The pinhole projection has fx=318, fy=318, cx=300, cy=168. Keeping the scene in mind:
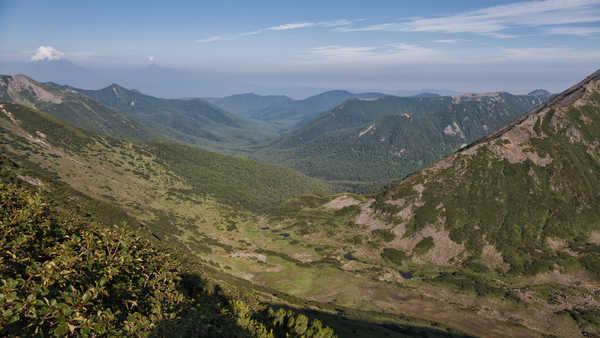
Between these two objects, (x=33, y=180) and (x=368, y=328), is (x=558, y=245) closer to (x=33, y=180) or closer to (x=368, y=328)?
(x=368, y=328)

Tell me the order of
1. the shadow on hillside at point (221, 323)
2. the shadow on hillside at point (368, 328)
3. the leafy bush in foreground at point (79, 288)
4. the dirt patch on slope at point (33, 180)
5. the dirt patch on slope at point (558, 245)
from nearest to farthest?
the leafy bush in foreground at point (79, 288), the shadow on hillside at point (221, 323), the shadow on hillside at point (368, 328), the dirt patch on slope at point (33, 180), the dirt patch on slope at point (558, 245)

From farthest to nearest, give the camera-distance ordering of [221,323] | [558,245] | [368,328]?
[558,245] < [368,328] < [221,323]

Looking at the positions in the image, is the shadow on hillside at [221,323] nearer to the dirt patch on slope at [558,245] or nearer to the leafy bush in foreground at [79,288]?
the leafy bush in foreground at [79,288]

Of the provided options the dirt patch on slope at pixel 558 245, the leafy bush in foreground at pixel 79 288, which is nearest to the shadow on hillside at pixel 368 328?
the leafy bush in foreground at pixel 79 288

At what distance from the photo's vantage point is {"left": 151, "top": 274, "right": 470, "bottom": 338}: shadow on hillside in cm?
2641

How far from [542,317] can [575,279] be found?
44673 mm

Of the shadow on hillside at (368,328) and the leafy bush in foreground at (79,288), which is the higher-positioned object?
the leafy bush in foreground at (79,288)

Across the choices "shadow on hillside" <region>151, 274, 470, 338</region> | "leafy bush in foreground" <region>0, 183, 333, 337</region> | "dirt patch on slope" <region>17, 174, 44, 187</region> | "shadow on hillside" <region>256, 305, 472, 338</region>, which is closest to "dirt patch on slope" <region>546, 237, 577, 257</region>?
"shadow on hillside" <region>256, 305, 472, 338</region>

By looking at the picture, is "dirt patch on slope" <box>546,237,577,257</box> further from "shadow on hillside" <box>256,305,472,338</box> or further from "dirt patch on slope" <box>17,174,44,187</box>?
"dirt patch on slope" <box>17,174,44,187</box>

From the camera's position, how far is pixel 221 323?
30.3 metres

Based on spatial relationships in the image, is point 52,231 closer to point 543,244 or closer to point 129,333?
point 129,333

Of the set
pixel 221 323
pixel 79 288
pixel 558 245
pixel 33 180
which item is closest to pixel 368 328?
pixel 221 323

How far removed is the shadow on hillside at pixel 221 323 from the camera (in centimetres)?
2641

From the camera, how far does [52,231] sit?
36.6 m
